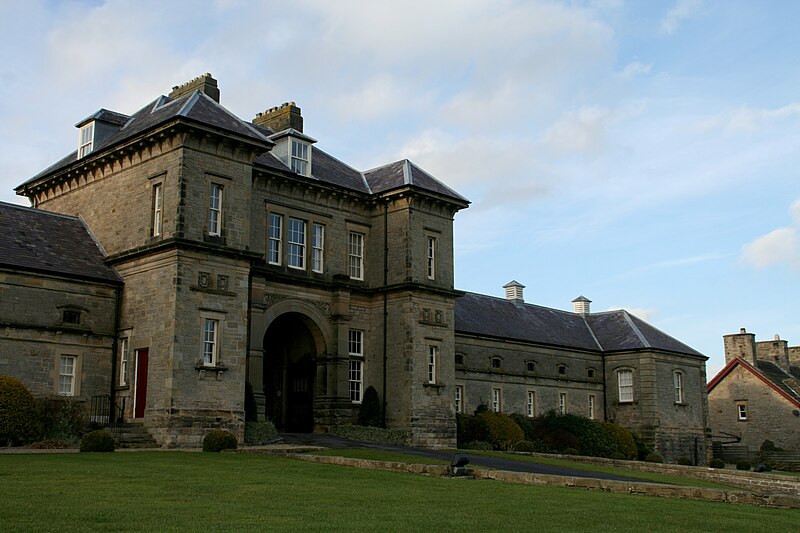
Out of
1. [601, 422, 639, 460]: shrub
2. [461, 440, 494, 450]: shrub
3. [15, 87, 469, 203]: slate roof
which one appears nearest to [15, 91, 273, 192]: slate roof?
[15, 87, 469, 203]: slate roof

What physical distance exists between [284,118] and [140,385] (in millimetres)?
14316

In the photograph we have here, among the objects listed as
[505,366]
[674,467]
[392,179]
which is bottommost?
[674,467]

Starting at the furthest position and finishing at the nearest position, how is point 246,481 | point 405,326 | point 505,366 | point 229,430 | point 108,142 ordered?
point 505,366, point 405,326, point 108,142, point 229,430, point 246,481

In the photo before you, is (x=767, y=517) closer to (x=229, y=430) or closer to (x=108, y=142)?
(x=229, y=430)

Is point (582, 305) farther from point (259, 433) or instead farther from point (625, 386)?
point (259, 433)

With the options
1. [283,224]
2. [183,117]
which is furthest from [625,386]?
[183,117]

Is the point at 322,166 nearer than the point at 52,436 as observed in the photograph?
No

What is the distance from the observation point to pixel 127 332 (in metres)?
27.8

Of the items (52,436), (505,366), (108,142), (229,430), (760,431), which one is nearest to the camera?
(52,436)

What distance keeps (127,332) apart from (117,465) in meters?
9.90

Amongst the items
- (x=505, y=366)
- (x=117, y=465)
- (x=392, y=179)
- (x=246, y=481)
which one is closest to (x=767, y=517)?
(x=246, y=481)

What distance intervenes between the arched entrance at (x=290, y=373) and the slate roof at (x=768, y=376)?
3134cm

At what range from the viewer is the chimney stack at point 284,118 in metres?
36.5

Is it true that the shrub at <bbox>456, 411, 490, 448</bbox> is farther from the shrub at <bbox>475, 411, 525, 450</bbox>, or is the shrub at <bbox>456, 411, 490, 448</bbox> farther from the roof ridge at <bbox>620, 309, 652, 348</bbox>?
the roof ridge at <bbox>620, 309, 652, 348</bbox>
